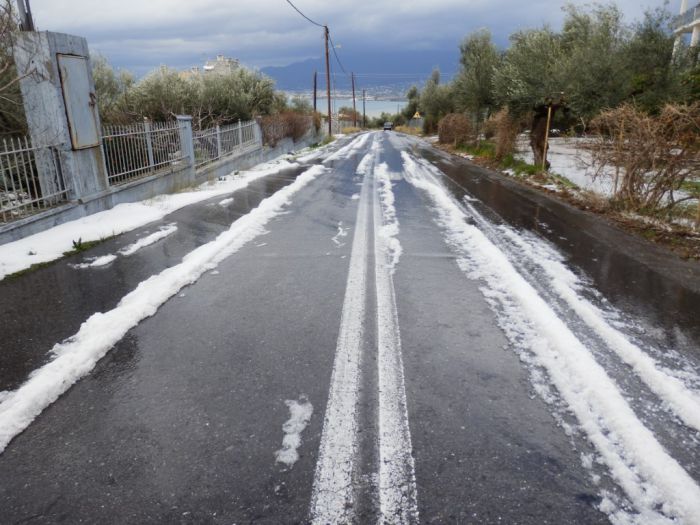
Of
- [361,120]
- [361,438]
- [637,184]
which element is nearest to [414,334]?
[361,438]

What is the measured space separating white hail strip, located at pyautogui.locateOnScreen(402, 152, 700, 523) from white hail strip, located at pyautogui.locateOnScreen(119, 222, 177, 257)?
447 cm

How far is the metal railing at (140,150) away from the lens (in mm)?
9734

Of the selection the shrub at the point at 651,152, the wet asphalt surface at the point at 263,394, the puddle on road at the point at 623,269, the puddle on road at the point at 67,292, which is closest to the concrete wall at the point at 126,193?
the puddle on road at the point at 67,292

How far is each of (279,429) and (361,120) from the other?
4160 inches

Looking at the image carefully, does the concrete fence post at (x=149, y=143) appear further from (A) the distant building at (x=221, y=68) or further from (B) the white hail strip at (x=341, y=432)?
(A) the distant building at (x=221, y=68)

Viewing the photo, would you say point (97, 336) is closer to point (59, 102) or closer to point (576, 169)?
point (59, 102)

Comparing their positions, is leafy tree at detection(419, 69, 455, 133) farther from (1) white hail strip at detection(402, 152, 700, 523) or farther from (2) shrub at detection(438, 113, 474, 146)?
(1) white hail strip at detection(402, 152, 700, 523)

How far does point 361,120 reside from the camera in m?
104

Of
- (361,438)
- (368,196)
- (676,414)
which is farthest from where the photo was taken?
(368,196)

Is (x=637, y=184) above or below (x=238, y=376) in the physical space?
above

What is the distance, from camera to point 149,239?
723cm

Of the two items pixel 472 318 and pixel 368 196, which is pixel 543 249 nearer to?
pixel 472 318

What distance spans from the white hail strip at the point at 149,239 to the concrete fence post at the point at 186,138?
5.41 m

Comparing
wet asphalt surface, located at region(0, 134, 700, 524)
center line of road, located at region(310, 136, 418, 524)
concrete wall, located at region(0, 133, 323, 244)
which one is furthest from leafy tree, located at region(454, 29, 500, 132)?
center line of road, located at region(310, 136, 418, 524)
